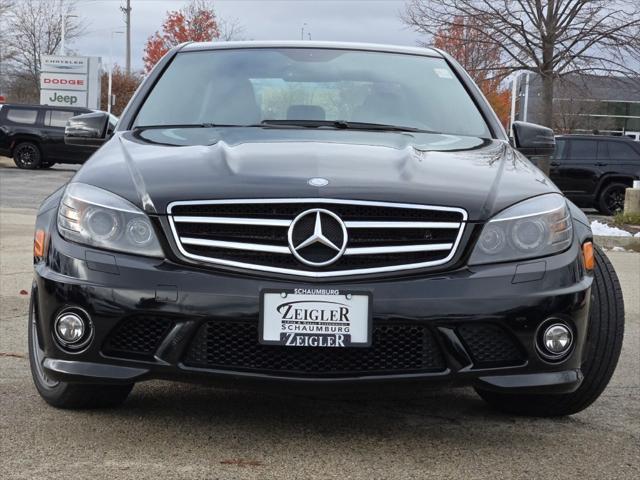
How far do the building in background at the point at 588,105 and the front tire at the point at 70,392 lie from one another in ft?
72.2

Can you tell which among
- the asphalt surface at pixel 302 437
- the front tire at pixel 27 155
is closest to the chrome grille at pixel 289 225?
the asphalt surface at pixel 302 437

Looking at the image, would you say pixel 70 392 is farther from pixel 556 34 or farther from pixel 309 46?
pixel 556 34

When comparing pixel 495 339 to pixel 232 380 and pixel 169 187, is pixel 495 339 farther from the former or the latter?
pixel 169 187

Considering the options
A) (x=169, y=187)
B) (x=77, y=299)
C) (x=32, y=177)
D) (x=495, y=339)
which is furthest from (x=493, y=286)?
(x=32, y=177)

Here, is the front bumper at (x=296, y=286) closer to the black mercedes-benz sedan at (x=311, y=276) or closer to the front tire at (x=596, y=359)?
the black mercedes-benz sedan at (x=311, y=276)

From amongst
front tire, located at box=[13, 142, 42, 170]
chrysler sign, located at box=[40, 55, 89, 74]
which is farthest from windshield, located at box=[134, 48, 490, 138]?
chrysler sign, located at box=[40, 55, 89, 74]

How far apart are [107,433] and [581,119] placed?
159 ft

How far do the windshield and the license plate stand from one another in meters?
1.32

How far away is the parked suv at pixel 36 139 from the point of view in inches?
1041

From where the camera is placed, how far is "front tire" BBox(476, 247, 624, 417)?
3.66 metres

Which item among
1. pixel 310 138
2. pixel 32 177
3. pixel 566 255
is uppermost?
pixel 310 138

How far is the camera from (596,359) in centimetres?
366

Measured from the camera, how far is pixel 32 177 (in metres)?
23.4

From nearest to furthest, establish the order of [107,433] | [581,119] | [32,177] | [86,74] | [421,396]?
[107,433] < [421,396] < [32,177] < [86,74] < [581,119]
